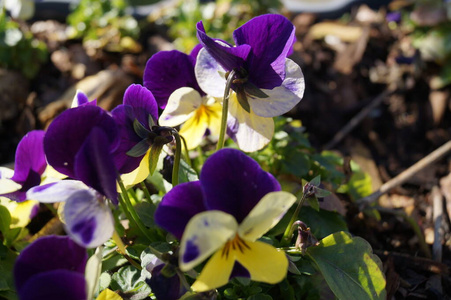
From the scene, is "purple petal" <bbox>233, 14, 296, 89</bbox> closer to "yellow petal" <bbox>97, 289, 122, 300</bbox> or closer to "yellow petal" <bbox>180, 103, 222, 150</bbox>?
"yellow petal" <bbox>180, 103, 222, 150</bbox>

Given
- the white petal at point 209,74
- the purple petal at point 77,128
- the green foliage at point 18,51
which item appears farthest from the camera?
the green foliage at point 18,51

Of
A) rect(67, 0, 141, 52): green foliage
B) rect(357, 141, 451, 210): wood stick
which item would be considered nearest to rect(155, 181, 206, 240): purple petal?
rect(357, 141, 451, 210): wood stick

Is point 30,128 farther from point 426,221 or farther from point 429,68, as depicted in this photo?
point 429,68

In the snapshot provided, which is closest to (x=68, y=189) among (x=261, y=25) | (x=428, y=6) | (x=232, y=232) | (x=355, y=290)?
(x=232, y=232)

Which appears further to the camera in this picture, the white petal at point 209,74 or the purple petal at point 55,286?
the white petal at point 209,74

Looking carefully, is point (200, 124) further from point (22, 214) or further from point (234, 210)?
point (22, 214)

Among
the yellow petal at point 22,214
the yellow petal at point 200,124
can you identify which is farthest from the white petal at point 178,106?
the yellow petal at point 22,214

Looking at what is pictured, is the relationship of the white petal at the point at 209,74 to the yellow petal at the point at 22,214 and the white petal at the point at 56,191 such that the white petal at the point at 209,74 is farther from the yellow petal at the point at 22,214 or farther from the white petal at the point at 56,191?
the yellow petal at the point at 22,214

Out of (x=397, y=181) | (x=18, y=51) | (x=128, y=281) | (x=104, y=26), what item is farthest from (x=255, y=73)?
(x=104, y=26)

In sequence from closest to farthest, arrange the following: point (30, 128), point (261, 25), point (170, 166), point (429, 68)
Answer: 1. point (261, 25)
2. point (170, 166)
3. point (30, 128)
4. point (429, 68)
